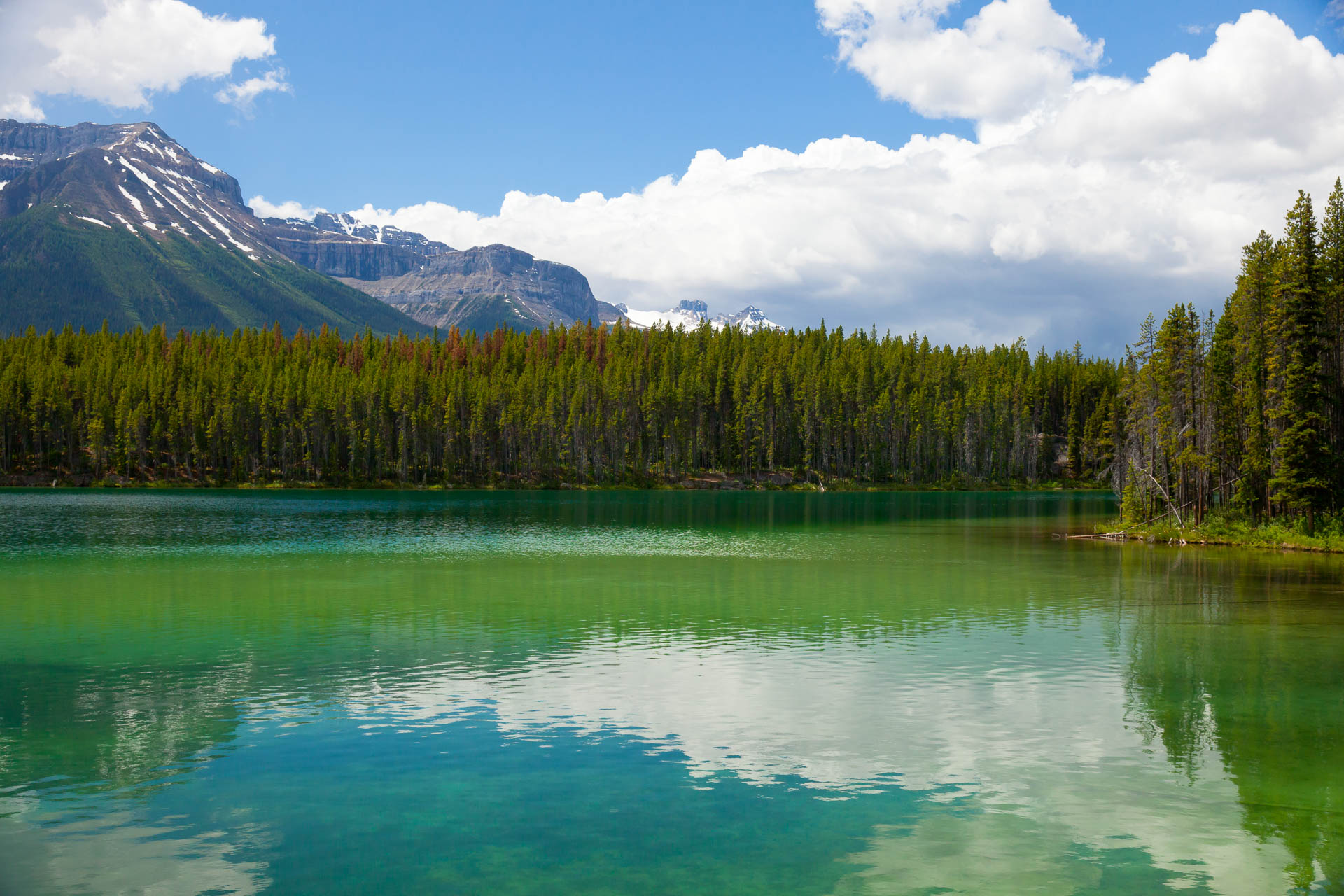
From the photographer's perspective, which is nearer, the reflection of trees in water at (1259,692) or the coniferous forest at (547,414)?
the reflection of trees in water at (1259,692)

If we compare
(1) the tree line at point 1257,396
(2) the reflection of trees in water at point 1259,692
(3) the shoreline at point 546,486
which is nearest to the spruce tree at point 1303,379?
(1) the tree line at point 1257,396

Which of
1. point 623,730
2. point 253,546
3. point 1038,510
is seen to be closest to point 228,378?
point 253,546

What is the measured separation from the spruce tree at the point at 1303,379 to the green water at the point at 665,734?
1679cm

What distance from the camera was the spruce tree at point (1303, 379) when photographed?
179 feet

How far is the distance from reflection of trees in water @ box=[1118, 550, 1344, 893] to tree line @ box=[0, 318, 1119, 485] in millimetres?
123700

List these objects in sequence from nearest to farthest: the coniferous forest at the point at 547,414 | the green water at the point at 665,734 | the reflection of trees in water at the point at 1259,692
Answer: the green water at the point at 665,734 → the reflection of trees in water at the point at 1259,692 → the coniferous forest at the point at 547,414

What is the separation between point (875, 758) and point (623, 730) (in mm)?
4941

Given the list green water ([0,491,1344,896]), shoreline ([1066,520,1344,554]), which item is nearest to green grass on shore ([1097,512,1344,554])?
shoreline ([1066,520,1344,554])

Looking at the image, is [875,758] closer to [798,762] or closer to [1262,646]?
[798,762]

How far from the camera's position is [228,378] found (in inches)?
6083

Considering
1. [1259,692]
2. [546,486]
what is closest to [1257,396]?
[1259,692]

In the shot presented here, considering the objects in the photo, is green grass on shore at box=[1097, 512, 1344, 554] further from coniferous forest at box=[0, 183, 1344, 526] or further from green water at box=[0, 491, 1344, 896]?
coniferous forest at box=[0, 183, 1344, 526]

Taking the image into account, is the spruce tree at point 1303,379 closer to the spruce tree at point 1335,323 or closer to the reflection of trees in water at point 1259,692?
the spruce tree at point 1335,323

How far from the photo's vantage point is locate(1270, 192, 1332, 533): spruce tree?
54.7m
